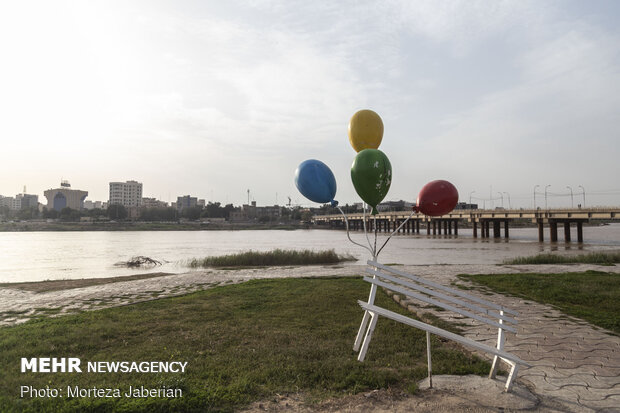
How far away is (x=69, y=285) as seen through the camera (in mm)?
14266

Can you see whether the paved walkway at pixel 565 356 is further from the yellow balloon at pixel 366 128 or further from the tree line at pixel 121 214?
the tree line at pixel 121 214

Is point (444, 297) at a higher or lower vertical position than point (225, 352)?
higher

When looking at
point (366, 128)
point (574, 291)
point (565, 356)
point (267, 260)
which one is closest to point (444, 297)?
point (565, 356)

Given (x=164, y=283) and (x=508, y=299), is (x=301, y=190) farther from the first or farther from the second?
(x=164, y=283)

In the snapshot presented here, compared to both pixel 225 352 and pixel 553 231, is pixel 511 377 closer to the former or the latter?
pixel 225 352

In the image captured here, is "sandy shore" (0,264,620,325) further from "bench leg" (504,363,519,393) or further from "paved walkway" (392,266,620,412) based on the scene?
"bench leg" (504,363,519,393)

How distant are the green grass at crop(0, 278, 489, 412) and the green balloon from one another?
2.22 meters

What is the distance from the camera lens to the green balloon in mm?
4867

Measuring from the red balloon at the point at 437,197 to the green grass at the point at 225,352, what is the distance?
1.99 metres

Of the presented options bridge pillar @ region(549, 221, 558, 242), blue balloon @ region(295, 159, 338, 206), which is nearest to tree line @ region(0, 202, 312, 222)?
bridge pillar @ region(549, 221, 558, 242)

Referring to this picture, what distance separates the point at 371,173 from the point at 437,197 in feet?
3.71

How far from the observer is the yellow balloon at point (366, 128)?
18.7ft

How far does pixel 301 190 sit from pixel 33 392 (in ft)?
12.7

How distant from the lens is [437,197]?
5.35 meters
